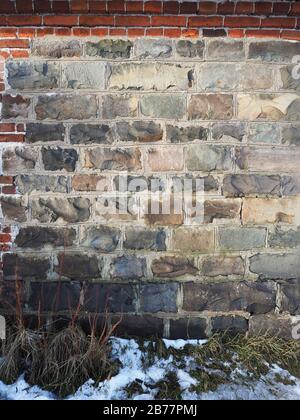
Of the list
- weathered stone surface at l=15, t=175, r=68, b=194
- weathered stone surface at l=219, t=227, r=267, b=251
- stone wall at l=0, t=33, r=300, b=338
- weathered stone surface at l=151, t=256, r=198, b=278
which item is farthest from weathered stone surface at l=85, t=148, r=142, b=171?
weathered stone surface at l=219, t=227, r=267, b=251

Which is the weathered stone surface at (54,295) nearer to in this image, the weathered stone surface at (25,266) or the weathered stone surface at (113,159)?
the weathered stone surface at (25,266)

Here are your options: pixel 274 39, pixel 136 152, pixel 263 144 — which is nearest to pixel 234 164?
pixel 263 144

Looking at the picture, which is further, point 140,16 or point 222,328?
point 222,328

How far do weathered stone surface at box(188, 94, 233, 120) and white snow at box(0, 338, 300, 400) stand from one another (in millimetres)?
1872

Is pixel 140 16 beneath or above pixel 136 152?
above

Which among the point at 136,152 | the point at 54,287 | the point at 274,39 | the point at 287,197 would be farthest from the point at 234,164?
the point at 54,287

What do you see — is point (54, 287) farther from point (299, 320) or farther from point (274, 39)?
point (274, 39)

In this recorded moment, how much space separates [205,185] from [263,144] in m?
0.55

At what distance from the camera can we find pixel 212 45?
2.56 meters

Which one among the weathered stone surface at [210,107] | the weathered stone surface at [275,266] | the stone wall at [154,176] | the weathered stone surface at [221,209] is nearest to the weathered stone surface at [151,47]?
the stone wall at [154,176]

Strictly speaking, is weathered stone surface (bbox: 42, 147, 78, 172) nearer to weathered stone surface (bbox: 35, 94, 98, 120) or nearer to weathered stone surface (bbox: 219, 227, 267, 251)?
weathered stone surface (bbox: 35, 94, 98, 120)

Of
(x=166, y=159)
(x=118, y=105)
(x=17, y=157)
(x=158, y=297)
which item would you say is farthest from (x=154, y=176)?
(x=17, y=157)


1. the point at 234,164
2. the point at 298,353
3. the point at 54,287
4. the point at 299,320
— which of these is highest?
the point at 234,164

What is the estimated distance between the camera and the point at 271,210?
266 cm
